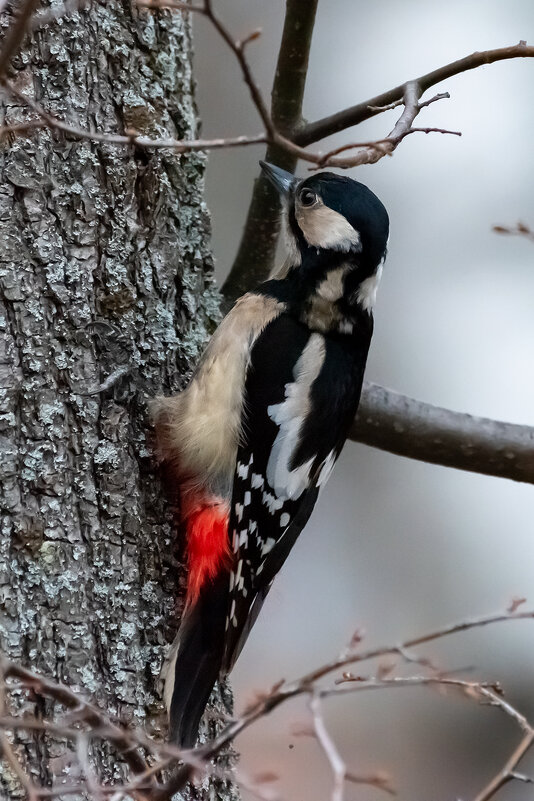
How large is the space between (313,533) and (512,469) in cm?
268

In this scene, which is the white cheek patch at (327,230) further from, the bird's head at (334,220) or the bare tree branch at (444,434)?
the bare tree branch at (444,434)

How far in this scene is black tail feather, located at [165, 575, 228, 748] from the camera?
1977mm

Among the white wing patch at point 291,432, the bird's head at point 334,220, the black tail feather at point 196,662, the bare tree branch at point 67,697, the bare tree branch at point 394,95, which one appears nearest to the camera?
the bare tree branch at point 67,697

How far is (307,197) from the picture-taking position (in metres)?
2.56

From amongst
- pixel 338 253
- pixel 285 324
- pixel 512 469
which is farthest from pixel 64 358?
pixel 512 469

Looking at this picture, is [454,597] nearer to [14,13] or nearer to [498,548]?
[498,548]

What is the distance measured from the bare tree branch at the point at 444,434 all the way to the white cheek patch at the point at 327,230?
382 mm

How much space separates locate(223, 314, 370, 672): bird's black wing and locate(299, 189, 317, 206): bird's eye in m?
0.32

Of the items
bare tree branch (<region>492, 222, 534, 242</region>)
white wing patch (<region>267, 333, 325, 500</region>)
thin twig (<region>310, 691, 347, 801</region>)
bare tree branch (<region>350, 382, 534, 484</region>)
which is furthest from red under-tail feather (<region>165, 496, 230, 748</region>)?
bare tree branch (<region>492, 222, 534, 242</region>)

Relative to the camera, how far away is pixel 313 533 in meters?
5.17

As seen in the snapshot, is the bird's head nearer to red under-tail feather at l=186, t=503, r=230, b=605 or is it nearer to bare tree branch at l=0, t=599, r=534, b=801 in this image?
red under-tail feather at l=186, t=503, r=230, b=605

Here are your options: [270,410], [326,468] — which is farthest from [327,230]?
[326,468]

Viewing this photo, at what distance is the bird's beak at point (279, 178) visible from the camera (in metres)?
2.53

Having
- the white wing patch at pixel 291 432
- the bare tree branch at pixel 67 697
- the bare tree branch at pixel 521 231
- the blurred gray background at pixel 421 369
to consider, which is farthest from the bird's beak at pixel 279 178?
the blurred gray background at pixel 421 369
